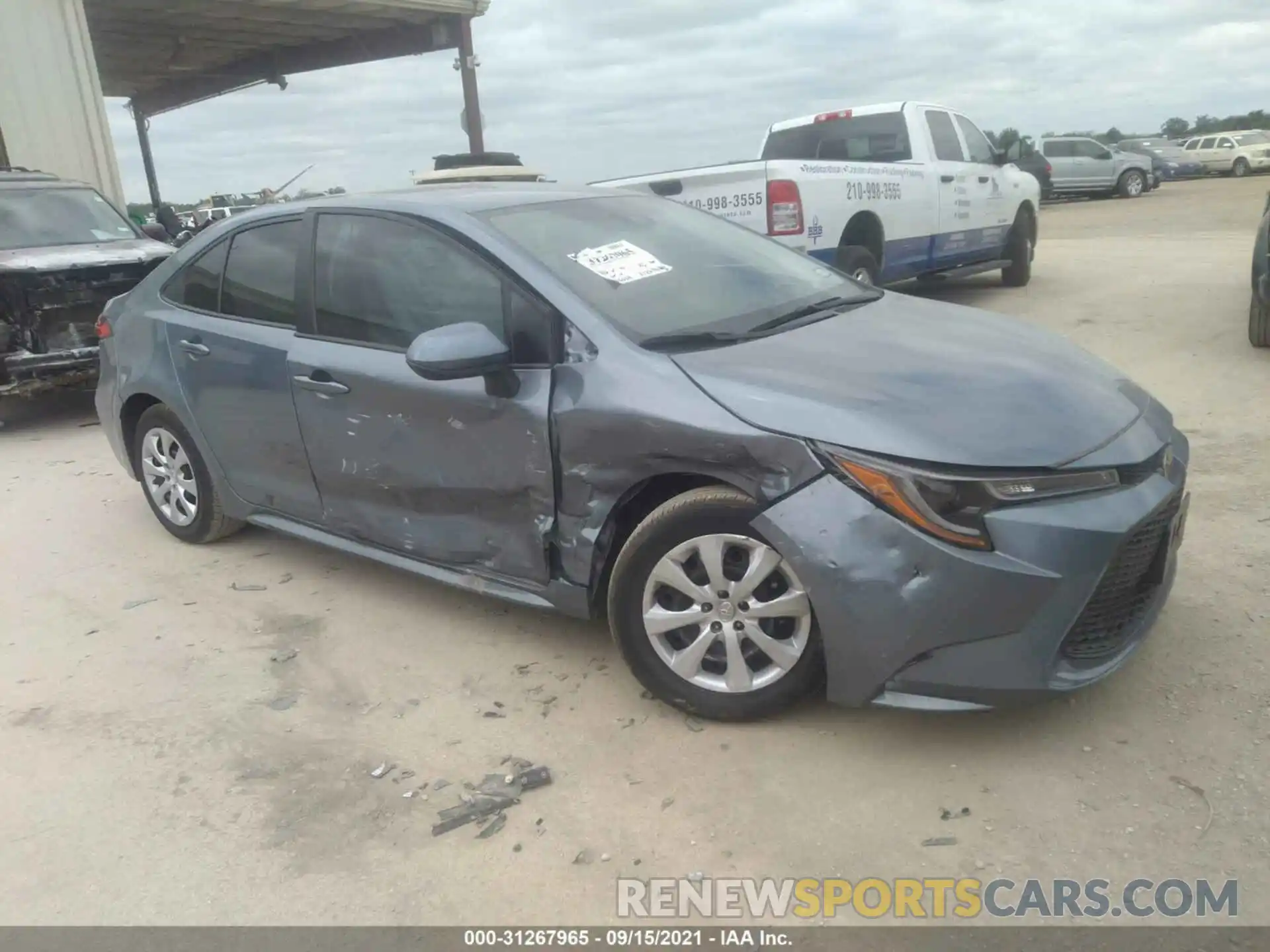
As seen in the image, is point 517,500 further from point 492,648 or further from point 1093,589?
point 1093,589

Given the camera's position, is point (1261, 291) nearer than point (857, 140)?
Yes

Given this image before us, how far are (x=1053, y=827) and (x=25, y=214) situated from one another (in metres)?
9.20

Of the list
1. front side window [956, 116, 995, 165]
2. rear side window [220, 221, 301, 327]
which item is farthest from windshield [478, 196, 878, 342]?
front side window [956, 116, 995, 165]

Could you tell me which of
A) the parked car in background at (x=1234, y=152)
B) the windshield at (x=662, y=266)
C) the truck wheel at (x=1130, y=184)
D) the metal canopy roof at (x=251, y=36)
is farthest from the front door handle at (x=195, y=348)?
the parked car in background at (x=1234, y=152)

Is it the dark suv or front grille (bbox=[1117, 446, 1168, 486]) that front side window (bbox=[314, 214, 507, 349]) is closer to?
front grille (bbox=[1117, 446, 1168, 486])

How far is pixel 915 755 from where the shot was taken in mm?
2873

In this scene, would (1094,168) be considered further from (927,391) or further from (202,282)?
(927,391)

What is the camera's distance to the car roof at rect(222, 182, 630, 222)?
12.1 ft

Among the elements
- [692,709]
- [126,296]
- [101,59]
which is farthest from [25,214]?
[101,59]

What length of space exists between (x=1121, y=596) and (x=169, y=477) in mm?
4225

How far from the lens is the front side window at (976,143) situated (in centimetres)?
1053

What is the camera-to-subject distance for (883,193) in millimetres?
9062

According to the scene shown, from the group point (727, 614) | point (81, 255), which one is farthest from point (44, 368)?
point (727, 614)

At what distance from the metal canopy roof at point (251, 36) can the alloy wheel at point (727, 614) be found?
46.7 feet
